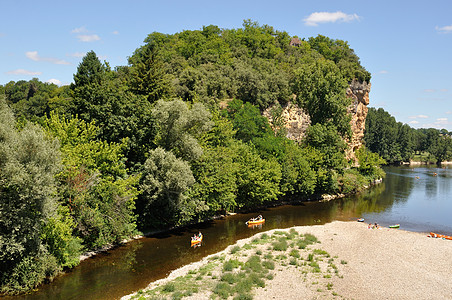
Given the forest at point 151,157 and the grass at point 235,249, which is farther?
the grass at point 235,249

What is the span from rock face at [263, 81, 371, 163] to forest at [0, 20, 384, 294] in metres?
2.93

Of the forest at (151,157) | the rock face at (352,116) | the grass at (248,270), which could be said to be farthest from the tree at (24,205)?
the rock face at (352,116)

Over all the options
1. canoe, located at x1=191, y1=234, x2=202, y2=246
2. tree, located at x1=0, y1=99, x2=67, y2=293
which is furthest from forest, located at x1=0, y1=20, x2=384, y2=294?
canoe, located at x1=191, y1=234, x2=202, y2=246

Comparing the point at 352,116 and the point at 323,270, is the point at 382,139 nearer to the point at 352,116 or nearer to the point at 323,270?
the point at 352,116

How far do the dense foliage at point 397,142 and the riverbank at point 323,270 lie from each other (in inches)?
3866

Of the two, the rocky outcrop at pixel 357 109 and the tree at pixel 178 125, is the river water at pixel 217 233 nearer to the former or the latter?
the tree at pixel 178 125

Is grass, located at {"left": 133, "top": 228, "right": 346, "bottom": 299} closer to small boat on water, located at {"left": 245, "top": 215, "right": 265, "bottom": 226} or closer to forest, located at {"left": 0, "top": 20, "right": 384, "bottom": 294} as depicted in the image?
small boat on water, located at {"left": 245, "top": 215, "right": 265, "bottom": 226}

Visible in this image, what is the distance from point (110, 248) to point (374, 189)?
55.7 m

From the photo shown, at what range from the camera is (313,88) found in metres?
62.6

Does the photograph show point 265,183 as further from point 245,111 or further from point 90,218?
point 90,218

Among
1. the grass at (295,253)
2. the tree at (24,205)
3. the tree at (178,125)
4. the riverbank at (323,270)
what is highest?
the tree at (178,125)

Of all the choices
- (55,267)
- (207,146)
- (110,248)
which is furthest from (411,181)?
(55,267)

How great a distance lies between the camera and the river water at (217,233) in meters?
23.7

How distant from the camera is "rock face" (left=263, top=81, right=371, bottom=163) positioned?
7025 cm
